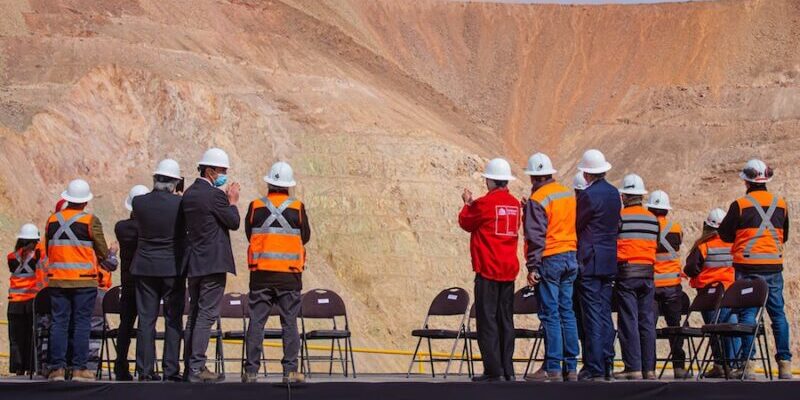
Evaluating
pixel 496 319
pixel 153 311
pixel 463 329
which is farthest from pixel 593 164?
pixel 153 311

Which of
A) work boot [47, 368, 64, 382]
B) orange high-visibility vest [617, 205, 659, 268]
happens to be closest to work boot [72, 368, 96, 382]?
work boot [47, 368, 64, 382]

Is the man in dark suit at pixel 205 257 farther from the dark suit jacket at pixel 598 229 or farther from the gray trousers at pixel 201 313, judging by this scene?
the dark suit jacket at pixel 598 229

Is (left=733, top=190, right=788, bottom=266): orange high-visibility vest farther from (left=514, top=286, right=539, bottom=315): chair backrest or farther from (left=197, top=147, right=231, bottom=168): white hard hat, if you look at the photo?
(left=197, top=147, right=231, bottom=168): white hard hat

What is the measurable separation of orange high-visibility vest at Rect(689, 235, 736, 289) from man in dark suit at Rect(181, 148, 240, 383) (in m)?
6.13

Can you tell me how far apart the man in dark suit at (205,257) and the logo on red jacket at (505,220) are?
2551mm

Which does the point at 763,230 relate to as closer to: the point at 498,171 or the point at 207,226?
the point at 498,171

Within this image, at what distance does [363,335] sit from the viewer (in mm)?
36094

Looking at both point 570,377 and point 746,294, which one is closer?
point 570,377

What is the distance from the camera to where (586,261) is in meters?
13.1

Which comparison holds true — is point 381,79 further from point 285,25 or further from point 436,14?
point 436,14

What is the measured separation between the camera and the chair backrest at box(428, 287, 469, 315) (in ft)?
53.0

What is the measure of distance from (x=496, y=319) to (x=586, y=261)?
3.67 ft

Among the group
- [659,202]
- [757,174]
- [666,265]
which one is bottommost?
[666,265]
